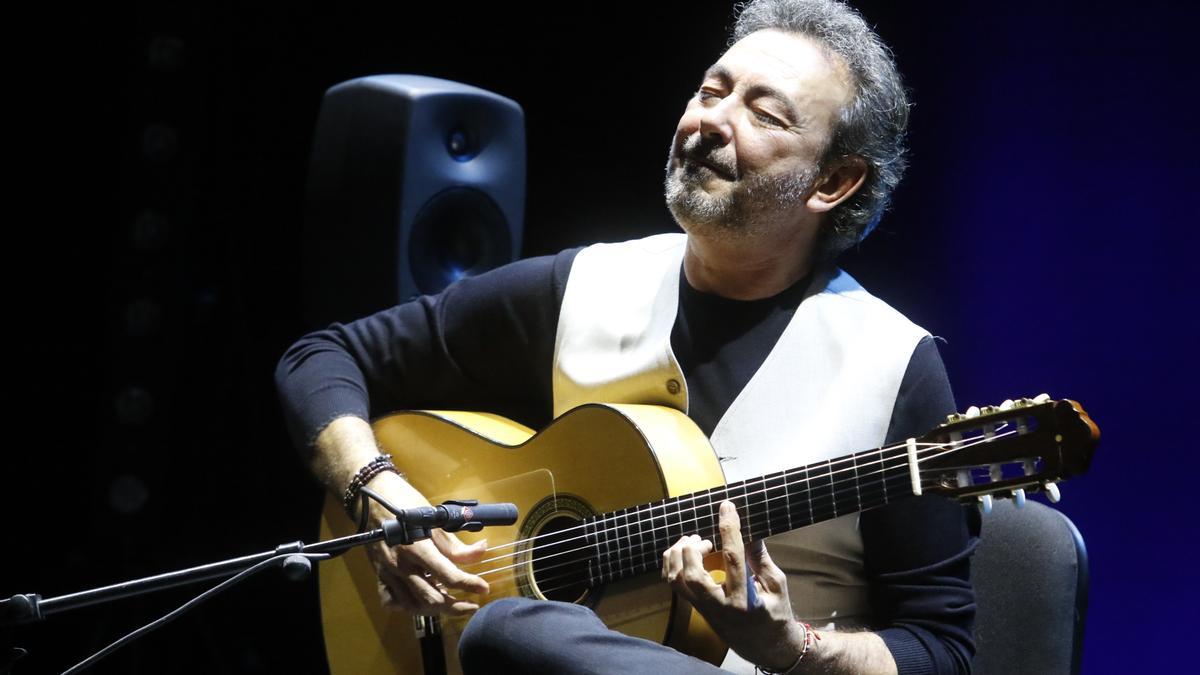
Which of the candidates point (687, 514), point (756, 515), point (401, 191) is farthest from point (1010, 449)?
point (401, 191)

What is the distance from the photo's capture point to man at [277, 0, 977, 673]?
1.95m

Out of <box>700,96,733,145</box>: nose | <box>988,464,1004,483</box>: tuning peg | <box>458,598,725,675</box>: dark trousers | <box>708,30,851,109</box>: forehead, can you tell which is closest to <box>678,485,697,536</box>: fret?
<box>458,598,725,675</box>: dark trousers

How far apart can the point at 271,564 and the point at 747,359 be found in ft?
3.25

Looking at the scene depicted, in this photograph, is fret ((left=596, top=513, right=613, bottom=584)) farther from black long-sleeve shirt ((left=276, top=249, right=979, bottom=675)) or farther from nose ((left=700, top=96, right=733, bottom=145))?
nose ((left=700, top=96, right=733, bottom=145))

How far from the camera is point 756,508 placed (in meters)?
1.88

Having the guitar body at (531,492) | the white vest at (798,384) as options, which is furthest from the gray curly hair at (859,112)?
the guitar body at (531,492)

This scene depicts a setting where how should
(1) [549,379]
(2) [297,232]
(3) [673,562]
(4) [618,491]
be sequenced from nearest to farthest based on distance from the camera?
(3) [673,562]
(4) [618,491]
(1) [549,379]
(2) [297,232]

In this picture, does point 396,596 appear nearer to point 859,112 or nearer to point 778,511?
point 778,511

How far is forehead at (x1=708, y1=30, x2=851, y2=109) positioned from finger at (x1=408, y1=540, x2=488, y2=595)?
1014 millimetres

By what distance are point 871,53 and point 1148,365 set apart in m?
0.99

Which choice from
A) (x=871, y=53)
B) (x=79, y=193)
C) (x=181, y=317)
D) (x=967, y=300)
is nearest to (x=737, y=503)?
(x=871, y=53)

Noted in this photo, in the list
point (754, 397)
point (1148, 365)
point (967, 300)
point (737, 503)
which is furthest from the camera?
point (967, 300)

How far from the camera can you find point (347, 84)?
2.97 meters

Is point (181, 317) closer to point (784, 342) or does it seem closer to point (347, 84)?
point (347, 84)
